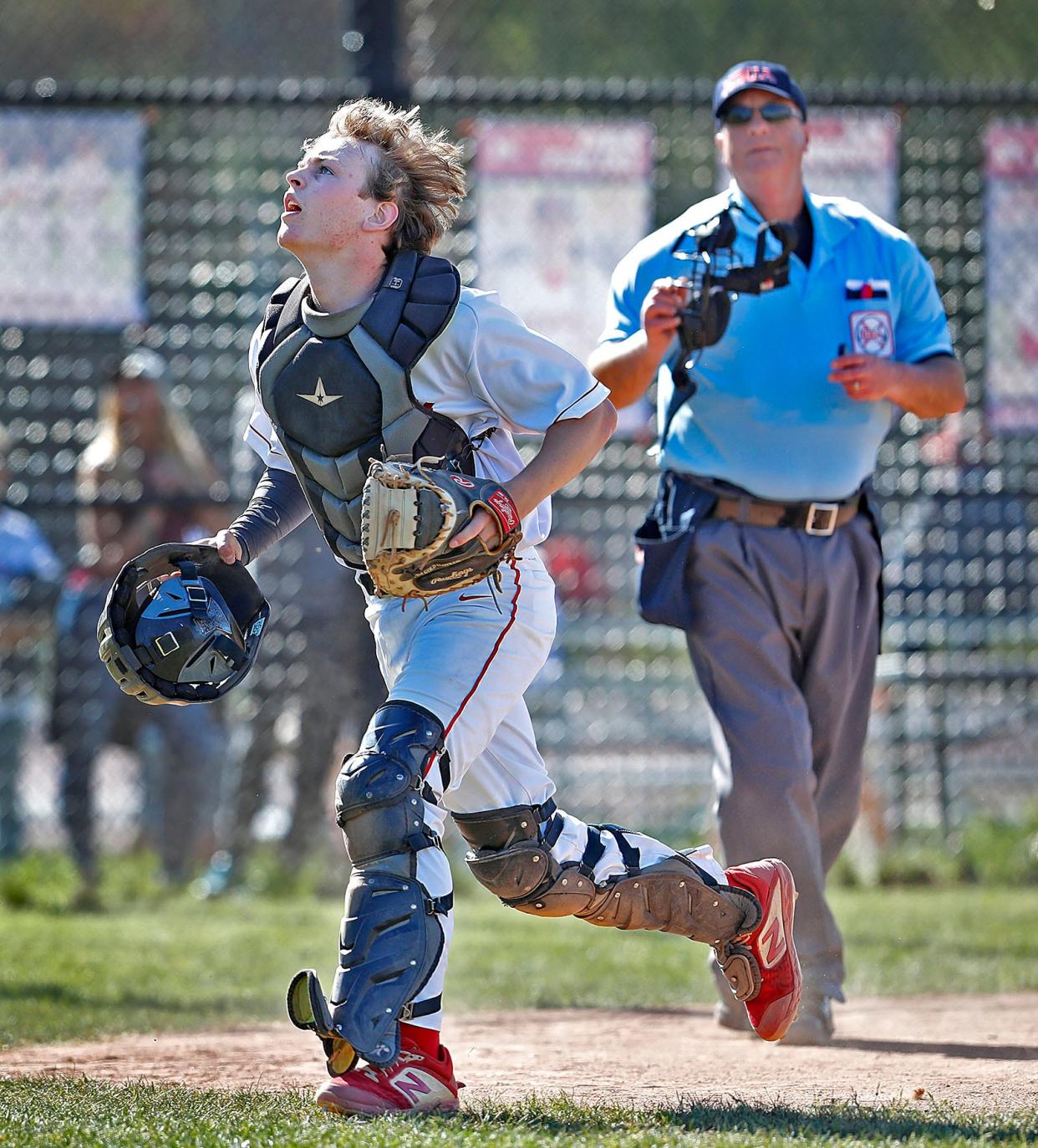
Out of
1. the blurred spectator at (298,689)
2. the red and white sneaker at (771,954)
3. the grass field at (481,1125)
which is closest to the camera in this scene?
the grass field at (481,1125)

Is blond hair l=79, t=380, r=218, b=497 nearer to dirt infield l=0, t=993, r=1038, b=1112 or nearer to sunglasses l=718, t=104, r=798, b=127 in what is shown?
dirt infield l=0, t=993, r=1038, b=1112

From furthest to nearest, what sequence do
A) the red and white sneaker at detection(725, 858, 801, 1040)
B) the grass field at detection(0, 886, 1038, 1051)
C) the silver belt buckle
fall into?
the grass field at detection(0, 886, 1038, 1051) → the silver belt buckle → the red and white sneaker at detection(725, 858, 801, 1040)

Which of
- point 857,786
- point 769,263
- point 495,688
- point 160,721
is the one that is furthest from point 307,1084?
point 160,721

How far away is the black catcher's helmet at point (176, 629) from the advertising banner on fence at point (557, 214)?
3.45 meters

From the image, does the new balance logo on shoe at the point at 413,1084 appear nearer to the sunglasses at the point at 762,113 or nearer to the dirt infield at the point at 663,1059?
the dirt infield at the point at 663,1059

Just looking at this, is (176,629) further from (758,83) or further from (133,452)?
(133,452)

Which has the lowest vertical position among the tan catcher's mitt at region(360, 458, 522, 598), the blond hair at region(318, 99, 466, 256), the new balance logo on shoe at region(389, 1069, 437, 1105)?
the new balance logo on shoe at region(389, 1069, 437, 1105)

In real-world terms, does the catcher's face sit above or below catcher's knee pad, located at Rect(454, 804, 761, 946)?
above

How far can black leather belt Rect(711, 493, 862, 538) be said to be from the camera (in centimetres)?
431

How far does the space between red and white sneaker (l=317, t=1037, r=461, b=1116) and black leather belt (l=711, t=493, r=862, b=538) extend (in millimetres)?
1714

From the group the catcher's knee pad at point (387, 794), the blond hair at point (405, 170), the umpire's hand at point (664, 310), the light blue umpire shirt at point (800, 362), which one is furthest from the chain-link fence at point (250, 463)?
the catcher's knee pad at point (387, 794)

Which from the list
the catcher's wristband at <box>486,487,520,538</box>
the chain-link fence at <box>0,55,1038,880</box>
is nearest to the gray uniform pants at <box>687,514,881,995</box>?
the catcher's wristband at <box>486,487,520,538</box>

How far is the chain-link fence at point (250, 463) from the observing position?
22.4 ft

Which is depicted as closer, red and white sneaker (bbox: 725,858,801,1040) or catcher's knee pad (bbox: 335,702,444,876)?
catcher's knee pad (bbox: 335,702,444,876)
